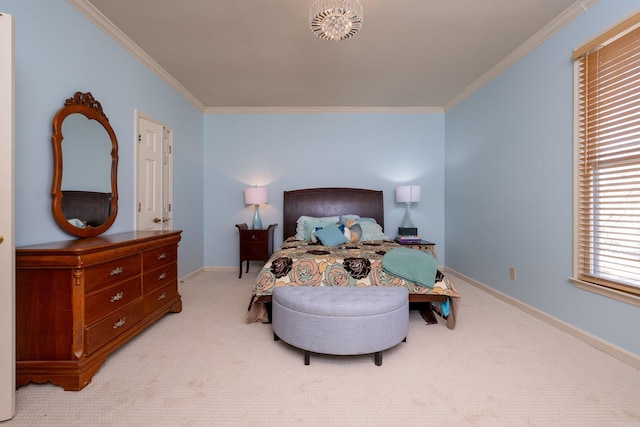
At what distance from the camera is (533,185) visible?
2889 mm

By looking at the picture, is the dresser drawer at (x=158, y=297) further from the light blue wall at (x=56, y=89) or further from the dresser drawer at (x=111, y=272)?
the light blue wall at (x=56, y=89)

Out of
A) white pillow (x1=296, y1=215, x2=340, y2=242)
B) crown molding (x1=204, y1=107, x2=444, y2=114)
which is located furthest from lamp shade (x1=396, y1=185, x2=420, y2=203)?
crown molding (x1=204, y1=107, x2=444, y2=114)

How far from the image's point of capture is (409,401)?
1612 millimetres

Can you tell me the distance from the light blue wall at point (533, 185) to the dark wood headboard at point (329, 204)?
53.1 inches

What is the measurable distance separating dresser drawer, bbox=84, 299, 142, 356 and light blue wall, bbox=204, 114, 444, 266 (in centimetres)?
259

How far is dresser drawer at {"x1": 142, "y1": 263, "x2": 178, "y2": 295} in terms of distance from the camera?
7.97 ft

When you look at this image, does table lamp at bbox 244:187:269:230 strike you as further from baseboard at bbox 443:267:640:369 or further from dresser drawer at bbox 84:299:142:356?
baseboard at bbox 443:267:640:369

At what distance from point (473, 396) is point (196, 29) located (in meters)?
3.55

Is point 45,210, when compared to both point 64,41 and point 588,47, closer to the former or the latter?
point 64,41

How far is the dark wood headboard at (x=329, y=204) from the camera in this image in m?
4.70

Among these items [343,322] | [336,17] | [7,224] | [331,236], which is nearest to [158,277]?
[7,224]

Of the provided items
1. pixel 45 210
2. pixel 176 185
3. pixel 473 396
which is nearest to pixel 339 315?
pixel 473 396

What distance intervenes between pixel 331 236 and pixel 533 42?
9.34 ft

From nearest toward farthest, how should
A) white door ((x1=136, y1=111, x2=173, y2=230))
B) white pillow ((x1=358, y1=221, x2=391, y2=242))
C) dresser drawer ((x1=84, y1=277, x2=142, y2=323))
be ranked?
dresser drawer ((x1=84, y1=277, x2=142, y2=323)) < white door ((x1=136, y1=111, x2=173, y2=230)) < white pillow ((x1=358, y1=221, x2=391, y2=242))
